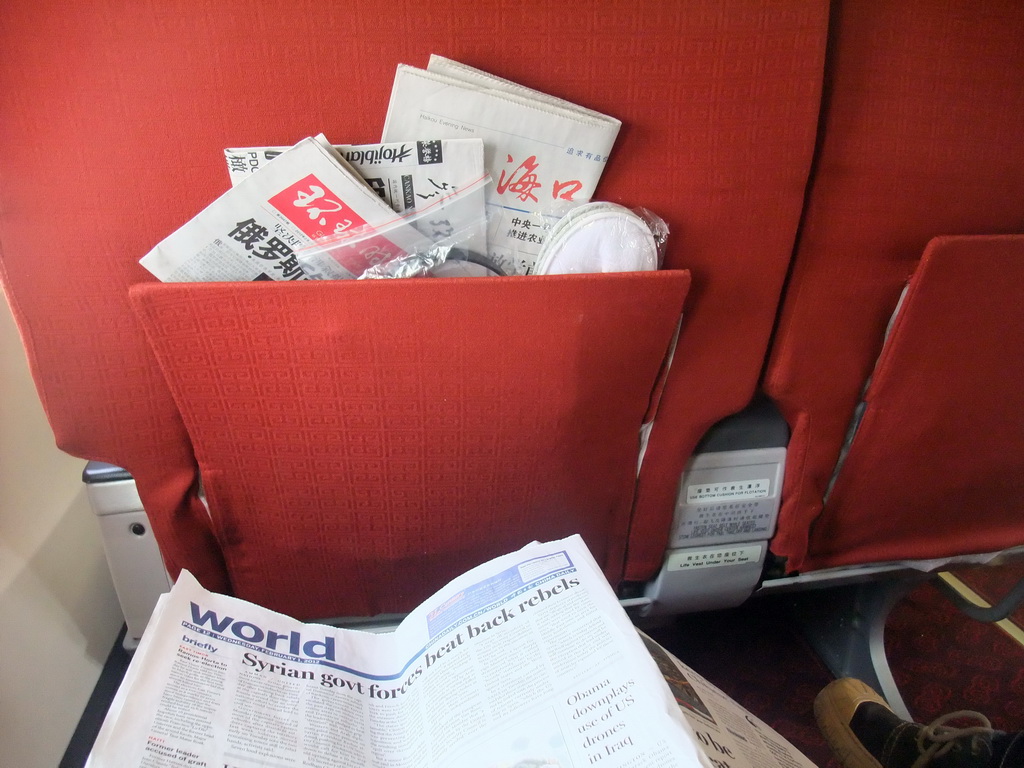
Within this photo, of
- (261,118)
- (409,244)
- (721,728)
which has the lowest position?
(721,728)

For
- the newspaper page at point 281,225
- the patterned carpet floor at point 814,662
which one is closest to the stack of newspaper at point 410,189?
the newspaper page at point 281,225

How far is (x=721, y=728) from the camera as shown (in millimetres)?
592

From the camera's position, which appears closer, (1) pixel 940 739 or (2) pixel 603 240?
(2) pixel 603 240

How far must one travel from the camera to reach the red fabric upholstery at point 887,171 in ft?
1.80

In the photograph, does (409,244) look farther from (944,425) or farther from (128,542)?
(944,425)

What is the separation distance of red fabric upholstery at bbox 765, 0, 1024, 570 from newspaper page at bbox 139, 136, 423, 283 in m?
0.37

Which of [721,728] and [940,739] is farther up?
[721,728]

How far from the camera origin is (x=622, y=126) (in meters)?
0.53

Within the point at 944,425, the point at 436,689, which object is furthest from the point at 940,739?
the point at 436,689

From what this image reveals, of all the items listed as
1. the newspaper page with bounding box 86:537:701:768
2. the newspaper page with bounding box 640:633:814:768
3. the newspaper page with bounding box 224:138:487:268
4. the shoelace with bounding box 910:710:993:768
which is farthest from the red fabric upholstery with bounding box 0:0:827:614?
the shoelace with bounding box 910:710:993:768

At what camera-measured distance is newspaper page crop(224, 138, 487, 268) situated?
19.7 inches

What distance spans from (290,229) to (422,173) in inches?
4.5

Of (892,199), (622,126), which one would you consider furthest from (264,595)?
(892,199)

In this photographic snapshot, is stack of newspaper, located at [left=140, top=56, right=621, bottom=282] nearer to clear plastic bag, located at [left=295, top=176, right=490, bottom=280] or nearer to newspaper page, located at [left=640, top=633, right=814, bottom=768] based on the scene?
clear plastic bag, located at [left=295, top=176, right=490, bottom=280]
